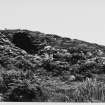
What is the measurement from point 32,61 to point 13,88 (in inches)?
397

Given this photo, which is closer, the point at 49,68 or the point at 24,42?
the point at 49,68

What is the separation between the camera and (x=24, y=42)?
129ft

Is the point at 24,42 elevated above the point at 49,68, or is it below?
above

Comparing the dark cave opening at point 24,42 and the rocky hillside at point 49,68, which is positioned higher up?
the dark cave opening at point 24,42

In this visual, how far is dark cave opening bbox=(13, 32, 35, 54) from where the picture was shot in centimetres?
3830

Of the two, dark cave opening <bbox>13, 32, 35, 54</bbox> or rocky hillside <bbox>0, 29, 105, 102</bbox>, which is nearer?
rocky hillside <bbox>0, 29, 105, 102</bbox>

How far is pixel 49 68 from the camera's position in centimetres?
3262

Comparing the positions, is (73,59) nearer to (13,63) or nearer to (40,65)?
(40,65)

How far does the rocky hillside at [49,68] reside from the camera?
24.4 m

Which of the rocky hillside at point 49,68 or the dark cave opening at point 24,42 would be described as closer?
the rocky hillside at point 49,68

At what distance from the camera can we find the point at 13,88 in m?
24.0

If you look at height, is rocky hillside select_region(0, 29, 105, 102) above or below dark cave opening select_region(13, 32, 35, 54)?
below

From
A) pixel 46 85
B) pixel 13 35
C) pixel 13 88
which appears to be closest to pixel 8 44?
pixel 13 35

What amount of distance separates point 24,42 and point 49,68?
763 cm
